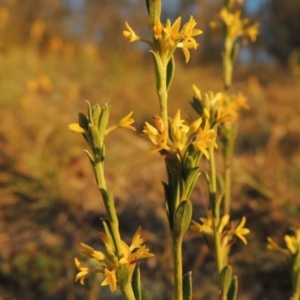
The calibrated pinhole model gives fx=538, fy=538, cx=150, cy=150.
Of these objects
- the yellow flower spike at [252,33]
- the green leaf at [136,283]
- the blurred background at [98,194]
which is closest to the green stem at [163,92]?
the green leaf at [136,283]

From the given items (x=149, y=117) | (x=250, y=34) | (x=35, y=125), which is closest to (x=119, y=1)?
(x=149, y=117)

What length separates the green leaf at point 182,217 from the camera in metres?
0.67

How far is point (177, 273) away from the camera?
0.71m

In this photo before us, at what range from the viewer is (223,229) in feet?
3.08

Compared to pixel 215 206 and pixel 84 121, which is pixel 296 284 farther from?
pixel 84 121

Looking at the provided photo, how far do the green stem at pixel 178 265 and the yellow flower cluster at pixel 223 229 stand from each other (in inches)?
7.0

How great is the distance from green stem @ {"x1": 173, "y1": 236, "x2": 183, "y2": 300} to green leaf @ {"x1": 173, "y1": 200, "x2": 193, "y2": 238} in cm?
1

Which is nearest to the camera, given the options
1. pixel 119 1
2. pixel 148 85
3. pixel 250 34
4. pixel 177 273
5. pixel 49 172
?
pixel 177 273

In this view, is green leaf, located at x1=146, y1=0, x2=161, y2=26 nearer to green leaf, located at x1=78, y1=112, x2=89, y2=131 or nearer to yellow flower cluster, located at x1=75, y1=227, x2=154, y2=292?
green leaf, located at x1=78, y1=112, x2=89, y2=131

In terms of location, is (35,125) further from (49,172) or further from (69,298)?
(69,298)

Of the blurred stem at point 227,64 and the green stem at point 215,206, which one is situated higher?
the blurred stem at point 227,64

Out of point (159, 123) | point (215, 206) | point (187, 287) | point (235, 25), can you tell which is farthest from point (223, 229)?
point (235, 25)

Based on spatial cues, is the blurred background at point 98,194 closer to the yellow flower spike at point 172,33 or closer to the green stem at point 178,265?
the yellow flower spike at point 172,33

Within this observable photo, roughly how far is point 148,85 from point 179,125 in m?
5.09
